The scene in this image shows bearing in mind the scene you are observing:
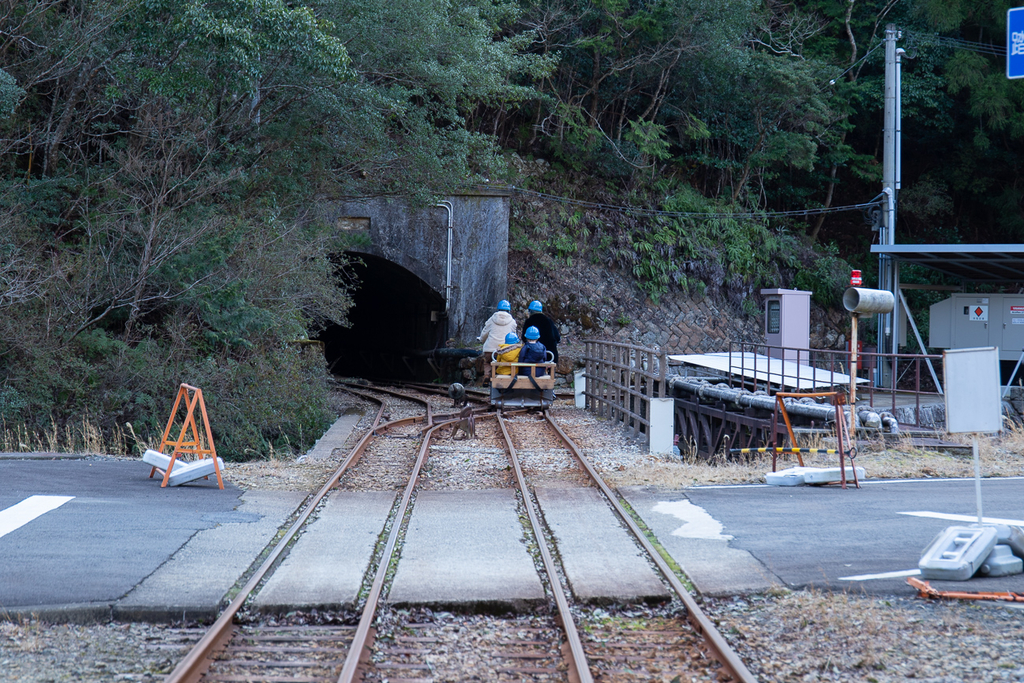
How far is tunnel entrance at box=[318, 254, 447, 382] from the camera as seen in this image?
25906mm

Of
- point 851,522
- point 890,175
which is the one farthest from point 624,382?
point 890,175

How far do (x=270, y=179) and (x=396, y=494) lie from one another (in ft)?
32.1

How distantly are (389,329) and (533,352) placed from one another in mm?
17232

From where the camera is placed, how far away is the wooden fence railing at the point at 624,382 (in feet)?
44.2

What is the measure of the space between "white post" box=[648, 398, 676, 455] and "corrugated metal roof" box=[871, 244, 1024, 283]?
999 centimetres

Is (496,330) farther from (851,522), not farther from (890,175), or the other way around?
(890,175)

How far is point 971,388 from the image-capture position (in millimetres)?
6531

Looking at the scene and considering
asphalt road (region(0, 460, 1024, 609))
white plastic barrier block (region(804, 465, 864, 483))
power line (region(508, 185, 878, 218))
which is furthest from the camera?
power line (region(508, 185, 878, 218))

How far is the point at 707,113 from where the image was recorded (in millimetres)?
31141

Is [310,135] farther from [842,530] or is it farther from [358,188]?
[842,530]

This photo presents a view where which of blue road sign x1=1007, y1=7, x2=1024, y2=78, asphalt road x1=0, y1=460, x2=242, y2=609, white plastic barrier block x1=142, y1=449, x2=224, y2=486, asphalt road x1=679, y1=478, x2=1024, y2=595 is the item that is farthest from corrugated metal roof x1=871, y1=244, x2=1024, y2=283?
asphalt road x1=0, y1=460, x2=242, y2=609

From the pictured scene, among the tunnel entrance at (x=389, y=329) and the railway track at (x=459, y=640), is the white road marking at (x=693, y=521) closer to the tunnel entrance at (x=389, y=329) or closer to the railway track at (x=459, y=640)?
the railway track at (x=459, y=640)

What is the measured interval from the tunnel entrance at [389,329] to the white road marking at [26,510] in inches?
536

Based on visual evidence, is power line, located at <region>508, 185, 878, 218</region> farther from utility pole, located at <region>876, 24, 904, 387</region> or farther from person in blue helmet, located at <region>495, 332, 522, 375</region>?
person in blue helmet, located at <region>495, 332, 522, 375</region>
